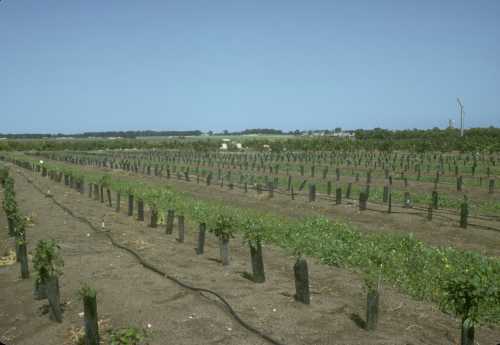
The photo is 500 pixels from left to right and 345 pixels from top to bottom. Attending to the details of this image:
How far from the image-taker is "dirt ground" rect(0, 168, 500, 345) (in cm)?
560

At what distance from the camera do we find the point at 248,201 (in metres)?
20.2

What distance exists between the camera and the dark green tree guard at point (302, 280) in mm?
6399

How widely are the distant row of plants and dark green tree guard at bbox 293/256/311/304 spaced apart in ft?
2.03

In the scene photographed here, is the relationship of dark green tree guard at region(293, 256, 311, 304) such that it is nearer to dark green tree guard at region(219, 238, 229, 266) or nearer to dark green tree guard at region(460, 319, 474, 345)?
dark green tree guard at region(460, 319, 474, 345)

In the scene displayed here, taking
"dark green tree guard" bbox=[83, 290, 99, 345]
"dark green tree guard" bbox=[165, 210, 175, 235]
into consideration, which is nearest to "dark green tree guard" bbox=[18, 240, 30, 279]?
"dark green tree guard" bbox=[83, 290, 99, 345]

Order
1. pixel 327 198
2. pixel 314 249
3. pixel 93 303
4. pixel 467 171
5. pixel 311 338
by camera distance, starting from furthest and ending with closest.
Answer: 1. pixel 467 171
2. pixel 327 198
3. pixel 314 249
4. pixel 311 338
5. pixel 93 303

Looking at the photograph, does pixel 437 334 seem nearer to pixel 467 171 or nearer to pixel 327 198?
pixel 327 198

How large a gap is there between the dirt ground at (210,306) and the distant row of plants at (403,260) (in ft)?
1.47

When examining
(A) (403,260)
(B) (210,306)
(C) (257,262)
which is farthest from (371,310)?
(A) (403,260)

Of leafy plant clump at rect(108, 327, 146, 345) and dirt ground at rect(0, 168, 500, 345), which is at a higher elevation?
leafy plant clump at rect(108, 327, 146, 345)

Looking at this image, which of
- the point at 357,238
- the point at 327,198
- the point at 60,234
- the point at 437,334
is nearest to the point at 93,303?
the point at 437,334

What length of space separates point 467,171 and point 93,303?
97.8ft

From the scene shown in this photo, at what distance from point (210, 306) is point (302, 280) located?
124cm

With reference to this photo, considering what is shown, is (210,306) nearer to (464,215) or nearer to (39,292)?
(39,292)
